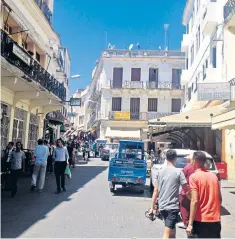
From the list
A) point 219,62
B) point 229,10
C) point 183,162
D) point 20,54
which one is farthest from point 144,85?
point 183,162

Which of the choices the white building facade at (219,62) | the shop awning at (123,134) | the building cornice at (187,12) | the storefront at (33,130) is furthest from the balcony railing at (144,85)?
the storefront at (33,130)

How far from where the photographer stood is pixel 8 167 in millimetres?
11547

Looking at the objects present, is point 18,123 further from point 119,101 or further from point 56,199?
point 119,101

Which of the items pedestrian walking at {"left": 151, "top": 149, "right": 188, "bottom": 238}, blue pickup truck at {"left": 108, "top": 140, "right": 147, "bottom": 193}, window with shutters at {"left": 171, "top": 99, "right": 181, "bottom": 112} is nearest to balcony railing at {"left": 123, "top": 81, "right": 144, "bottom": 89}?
window with shutters at {"left": 171, "top": 99, "right": 181, "bottom": 112}

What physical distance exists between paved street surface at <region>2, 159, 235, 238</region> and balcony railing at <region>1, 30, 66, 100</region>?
5.72 meters

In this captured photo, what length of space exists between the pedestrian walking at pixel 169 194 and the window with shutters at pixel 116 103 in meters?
37.8

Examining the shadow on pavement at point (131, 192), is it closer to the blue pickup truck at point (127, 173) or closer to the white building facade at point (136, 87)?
the blue pickup truck at point (127, 173)

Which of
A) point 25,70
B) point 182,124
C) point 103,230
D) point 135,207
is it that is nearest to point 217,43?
point 182,124

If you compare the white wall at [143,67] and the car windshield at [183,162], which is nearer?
the car windshield at [183,162]

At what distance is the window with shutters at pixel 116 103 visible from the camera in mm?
43203

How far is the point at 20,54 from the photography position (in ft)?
48.3

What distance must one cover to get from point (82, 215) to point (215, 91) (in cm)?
995

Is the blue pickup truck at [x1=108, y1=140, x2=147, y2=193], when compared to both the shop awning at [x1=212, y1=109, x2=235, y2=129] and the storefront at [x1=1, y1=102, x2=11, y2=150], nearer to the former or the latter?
the shop awning at [x1=212, y1=109, x2=235, y2=129]

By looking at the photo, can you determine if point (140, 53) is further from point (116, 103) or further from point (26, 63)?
point (26, 63)
